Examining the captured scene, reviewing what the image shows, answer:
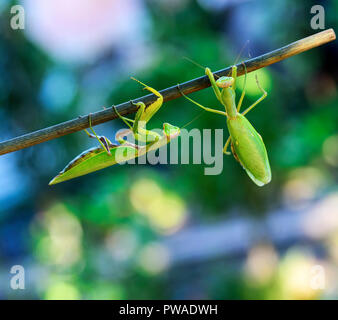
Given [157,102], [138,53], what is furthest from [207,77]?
[138,53]

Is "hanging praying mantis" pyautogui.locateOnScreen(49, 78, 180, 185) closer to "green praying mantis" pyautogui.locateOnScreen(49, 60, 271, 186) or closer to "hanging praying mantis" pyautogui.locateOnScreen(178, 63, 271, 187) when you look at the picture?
"green praying mantis" pyautogui.locateOnScreen(49, 60, 271, 186)

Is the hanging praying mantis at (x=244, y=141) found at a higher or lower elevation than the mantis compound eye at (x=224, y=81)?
lower

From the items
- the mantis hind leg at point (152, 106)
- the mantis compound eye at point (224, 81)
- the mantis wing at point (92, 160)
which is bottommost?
the mantis wing at point (92, 160)

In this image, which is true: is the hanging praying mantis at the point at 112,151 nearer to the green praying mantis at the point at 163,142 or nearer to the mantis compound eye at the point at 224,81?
the green praying mantis at the point at 163,142

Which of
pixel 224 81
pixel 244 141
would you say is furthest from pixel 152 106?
pixel 244 141

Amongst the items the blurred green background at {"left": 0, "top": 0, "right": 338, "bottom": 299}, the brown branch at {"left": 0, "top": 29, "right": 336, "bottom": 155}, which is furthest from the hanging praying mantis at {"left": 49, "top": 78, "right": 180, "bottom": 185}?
the blurred green background at {"left": 0, "top": 0, "right": 338, "bottom": 299}

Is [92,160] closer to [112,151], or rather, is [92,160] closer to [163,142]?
[112,151]

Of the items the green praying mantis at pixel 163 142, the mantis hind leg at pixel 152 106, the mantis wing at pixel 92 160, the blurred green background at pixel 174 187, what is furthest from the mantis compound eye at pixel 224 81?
the blurred green background at pixel 174 187

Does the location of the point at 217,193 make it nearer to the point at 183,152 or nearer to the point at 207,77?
the point at 183,152

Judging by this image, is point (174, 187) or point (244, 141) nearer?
point (244, 141)
